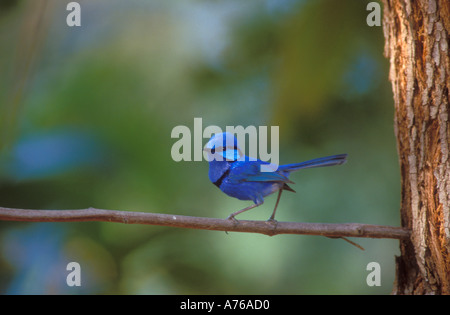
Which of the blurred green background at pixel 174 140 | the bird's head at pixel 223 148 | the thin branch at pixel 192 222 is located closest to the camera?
the thin branch at pixel 192 222

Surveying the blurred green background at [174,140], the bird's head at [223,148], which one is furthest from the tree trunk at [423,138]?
the blurred green background at [174,140]

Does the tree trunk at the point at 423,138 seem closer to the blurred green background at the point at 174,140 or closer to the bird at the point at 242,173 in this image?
the bird at the point at 242,173

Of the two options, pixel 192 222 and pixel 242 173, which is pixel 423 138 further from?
pixel 192 222

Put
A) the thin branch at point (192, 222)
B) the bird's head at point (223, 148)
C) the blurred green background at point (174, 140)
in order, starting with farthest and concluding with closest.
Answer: the blurred green background at point (174, 140), the bird's head at point (223, 148), the thin branch at point (192, 222)

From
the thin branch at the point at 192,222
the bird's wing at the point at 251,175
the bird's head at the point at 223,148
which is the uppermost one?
the bird's head at the point at 223,148

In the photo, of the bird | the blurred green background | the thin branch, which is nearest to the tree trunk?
the thin branch

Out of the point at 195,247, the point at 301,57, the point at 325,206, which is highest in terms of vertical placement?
the point at 301,57

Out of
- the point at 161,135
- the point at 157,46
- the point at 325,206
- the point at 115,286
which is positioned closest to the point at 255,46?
the point at 157,46

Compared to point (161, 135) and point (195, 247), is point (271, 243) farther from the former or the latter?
point (161, 135)
